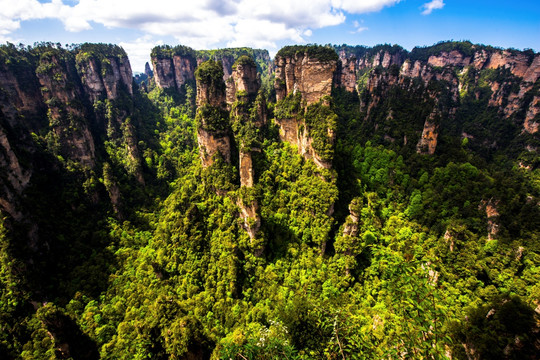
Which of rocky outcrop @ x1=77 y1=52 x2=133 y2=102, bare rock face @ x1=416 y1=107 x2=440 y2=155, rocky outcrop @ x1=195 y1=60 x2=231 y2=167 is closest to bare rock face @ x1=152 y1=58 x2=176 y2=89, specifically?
rocky outcrop @ x1=77 y1=52 x2=133 y2=102

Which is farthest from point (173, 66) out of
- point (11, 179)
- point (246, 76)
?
point (11, 179)

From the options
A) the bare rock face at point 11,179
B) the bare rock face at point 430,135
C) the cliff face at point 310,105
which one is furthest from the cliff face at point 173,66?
the bare rock face at point 430,135

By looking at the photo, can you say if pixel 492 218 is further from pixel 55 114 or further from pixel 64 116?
pixel 55 114

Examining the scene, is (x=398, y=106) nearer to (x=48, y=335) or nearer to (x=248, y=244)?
A: (x=248, y=244)

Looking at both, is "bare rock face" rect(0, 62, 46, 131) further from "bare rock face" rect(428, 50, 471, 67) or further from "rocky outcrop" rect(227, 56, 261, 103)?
"bare rock face" rect(428, 50, 471, 67)

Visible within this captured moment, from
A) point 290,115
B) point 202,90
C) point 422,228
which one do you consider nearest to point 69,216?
point 202,90

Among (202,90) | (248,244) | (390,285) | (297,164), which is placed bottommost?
(248,244)

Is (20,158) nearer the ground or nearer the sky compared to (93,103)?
nearer the ground

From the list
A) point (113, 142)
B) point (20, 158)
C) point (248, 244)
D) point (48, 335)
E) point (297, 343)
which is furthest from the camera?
point (113, 142)
